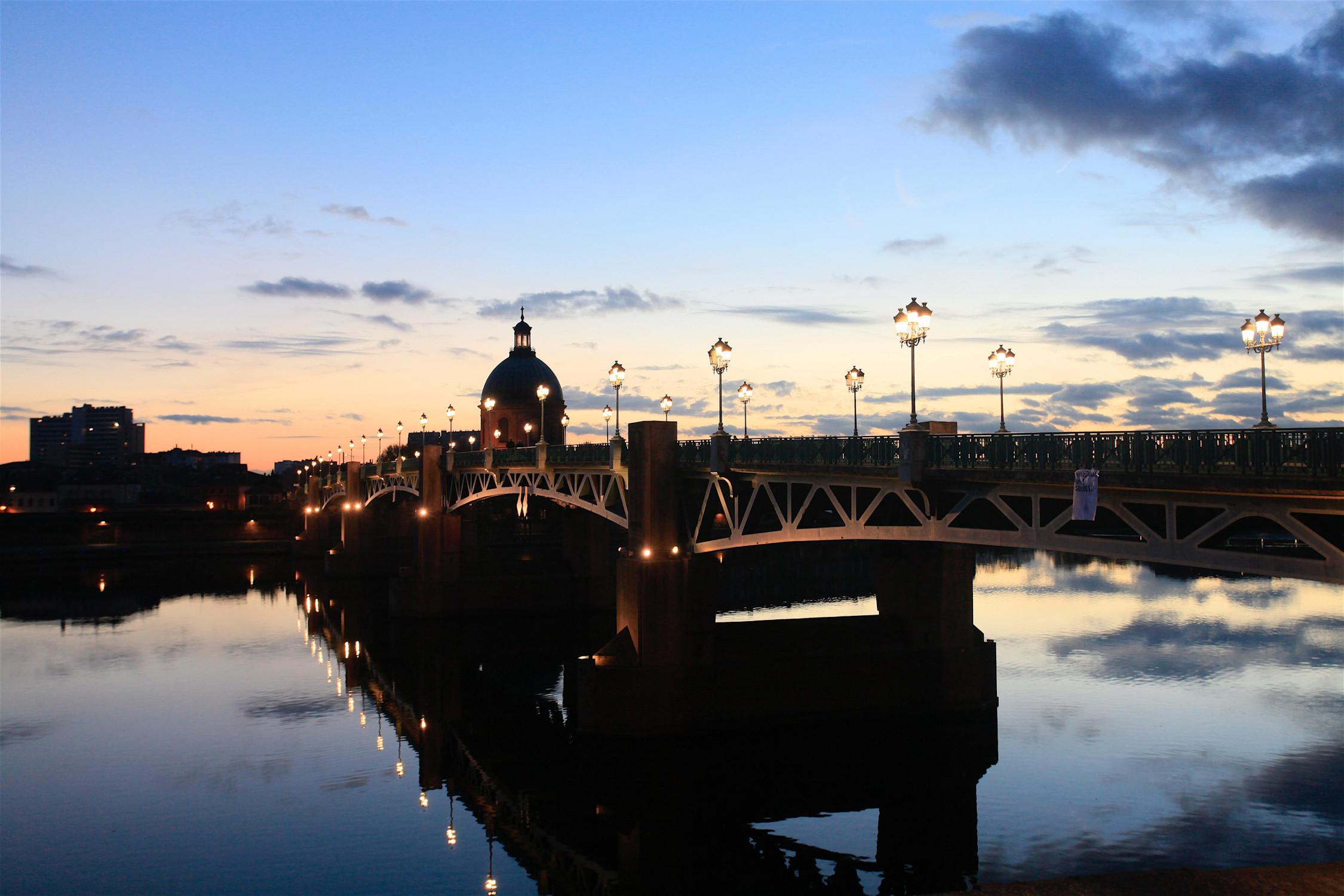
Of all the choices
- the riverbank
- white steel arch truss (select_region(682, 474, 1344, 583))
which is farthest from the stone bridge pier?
the riverbank

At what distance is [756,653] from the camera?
→ 32.5 m

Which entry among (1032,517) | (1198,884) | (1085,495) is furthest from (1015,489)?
(1198,884)

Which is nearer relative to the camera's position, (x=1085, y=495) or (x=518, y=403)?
(x=1085, y=495)

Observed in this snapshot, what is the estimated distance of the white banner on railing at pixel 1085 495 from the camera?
64.9 ft

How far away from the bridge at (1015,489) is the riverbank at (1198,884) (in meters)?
4.26

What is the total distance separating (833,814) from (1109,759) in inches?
332

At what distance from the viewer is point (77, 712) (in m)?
39.3

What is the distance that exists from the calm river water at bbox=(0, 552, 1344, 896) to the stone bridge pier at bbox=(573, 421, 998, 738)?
8.25 feet

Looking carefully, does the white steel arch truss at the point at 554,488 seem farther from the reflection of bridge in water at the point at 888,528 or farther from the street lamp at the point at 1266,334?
the street lamp at the point at 1266,334

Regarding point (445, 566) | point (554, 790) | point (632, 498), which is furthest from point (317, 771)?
point (445, 566)

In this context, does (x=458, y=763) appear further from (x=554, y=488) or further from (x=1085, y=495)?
(x=1085, y=495)

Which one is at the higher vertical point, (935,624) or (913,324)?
(913,324)

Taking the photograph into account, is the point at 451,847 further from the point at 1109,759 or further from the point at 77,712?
the point at 77,712

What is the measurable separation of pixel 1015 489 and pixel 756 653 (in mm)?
12034
